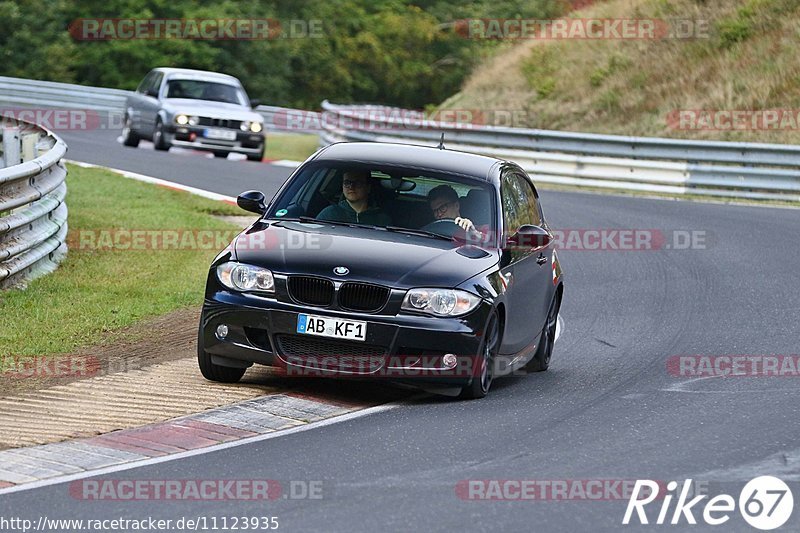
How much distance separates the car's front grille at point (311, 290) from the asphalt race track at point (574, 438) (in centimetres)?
78

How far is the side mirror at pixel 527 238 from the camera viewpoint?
10.2 meters

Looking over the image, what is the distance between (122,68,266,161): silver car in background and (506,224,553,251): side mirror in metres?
19.6

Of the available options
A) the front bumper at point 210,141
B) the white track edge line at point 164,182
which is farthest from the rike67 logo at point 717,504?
the front bumper at point 210,141

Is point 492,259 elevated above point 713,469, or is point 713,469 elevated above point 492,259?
point 492,259

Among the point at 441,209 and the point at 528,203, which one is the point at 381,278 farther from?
the point at 528,203

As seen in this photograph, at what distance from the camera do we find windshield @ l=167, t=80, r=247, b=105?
29.9 metres

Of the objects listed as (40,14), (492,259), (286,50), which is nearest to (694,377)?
(492,259)

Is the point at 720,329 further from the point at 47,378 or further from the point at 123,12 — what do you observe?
the point at 123,12

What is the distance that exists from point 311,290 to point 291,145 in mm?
30217

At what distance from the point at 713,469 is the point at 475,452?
1220 millimetres

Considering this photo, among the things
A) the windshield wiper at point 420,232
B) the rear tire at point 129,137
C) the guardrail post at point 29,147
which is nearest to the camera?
the windshield wiper at point 420,232

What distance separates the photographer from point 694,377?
424 inches

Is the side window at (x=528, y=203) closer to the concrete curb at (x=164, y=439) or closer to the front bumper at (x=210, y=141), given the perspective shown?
the concrete curb at (x=164, y=439)

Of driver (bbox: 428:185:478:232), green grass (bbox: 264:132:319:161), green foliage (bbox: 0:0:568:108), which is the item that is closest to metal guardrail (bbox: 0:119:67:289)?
driver (bbox: 428:185:478:232)
